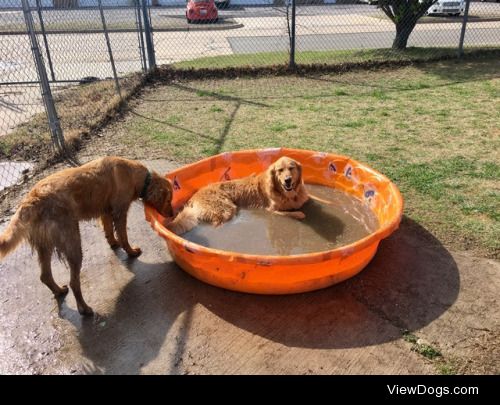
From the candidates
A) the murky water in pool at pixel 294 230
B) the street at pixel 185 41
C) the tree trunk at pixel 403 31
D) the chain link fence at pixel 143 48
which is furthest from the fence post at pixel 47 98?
the tree trunk at pixel 403 31

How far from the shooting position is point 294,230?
532cm

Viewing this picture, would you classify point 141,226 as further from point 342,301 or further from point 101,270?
point 342,301

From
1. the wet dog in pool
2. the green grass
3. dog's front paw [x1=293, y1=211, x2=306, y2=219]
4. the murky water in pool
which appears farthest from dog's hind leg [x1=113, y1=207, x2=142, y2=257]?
the green grass

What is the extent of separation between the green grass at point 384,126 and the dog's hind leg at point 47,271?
3.39 metres

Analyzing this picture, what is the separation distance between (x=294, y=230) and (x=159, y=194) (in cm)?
170

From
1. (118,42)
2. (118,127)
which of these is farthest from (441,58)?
(118,42)

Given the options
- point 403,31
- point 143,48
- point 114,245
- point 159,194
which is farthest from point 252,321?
point 403,31

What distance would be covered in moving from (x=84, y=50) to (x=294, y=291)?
17.4 m

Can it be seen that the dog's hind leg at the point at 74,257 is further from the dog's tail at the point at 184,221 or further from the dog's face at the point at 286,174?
the dog's face at the point at 286,174

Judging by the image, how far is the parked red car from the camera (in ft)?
79.8

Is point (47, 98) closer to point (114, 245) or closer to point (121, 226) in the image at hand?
point (114, 245)

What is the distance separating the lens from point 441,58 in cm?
1284

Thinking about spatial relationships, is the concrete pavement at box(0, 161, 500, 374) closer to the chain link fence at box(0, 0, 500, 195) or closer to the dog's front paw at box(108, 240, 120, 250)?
the dog's front paw at box(108, 240, 120, 250)
